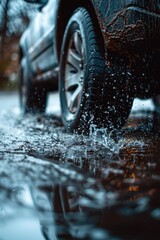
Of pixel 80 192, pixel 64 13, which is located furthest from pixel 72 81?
pixel 80 192

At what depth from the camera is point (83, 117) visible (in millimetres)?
2424

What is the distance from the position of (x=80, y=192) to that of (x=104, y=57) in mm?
1293

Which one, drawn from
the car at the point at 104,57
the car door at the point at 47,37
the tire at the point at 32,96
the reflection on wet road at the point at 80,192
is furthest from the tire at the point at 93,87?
the tire at the point at 32,96

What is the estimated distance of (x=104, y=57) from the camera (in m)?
2.33

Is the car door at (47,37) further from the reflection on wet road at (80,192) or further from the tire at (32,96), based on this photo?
the reflection on wet road at (80,192)

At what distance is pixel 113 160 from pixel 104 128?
2.49 ft

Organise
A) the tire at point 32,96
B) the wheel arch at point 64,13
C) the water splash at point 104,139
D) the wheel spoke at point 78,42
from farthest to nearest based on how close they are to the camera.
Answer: the tire at point 32,96 < the wheel spoke at point 78,42 < the wheel arch at point 64,13 < the water splash at point 104,139

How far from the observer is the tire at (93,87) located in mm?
2312

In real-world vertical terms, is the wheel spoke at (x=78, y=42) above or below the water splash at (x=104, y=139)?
above

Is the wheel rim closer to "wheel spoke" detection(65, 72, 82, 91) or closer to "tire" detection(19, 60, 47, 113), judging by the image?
"wheel spoke" detection(65, 72, 82, 91)

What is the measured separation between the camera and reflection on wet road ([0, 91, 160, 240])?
0.97 m

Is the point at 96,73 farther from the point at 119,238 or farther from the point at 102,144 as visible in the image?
the point at 119,238

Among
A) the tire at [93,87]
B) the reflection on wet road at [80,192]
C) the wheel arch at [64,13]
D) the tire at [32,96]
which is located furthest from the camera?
the tire at [32,96]

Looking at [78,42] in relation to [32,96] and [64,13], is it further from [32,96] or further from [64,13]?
[32,96]
